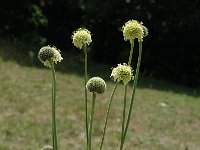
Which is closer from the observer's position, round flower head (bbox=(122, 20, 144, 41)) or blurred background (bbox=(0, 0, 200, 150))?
round flower head (bbox=(122, 20, 144, 41))

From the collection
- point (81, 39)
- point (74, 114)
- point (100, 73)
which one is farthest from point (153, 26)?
point (81, 39)

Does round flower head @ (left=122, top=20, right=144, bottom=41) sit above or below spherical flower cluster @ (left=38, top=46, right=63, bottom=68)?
above

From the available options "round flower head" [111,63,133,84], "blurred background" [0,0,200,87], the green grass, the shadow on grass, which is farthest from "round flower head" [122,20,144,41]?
"blurred background" [0,0,200,87]

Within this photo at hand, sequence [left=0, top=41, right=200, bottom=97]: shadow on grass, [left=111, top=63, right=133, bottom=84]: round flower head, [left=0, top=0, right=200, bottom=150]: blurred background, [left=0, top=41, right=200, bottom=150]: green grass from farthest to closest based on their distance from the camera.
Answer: [left=0, top=41, right=200, bottom=97]: shadow on grass, [left=0, top=0, right=200, bottom=150]: blurred background, [left=0, top=41, right=200, bottom=150]: green grass, [left=111, top=63, right=133, bottom=84]: round flower head

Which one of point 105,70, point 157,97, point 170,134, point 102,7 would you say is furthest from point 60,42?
point 170,134

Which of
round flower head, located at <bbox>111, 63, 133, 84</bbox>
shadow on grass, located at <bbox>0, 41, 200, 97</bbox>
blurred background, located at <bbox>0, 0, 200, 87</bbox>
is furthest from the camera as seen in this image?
blurred background, located at <bbox>0, 0, 200, 87</bbox>

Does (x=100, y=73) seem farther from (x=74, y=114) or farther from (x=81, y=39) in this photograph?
(x=81, y=39)

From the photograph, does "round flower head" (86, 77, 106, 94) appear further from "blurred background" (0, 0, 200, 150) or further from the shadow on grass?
the shadow on grass

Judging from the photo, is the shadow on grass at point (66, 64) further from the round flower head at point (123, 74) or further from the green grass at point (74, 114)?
the round flower head at point (123, 74)
